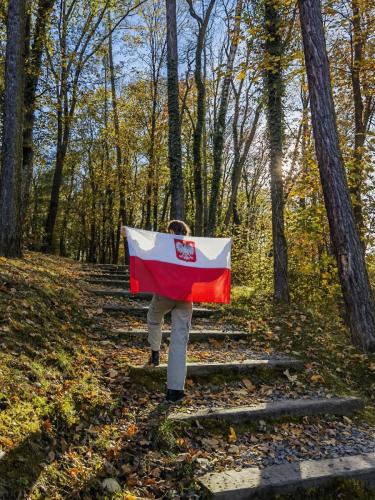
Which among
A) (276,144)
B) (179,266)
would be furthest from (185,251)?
(276,144)

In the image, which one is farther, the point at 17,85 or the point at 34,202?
the point at 34,202

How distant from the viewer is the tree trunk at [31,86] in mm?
10961

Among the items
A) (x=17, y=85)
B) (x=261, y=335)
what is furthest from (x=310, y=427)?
(x=17, y=85)

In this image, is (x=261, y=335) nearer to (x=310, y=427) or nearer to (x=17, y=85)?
(x=310, y=427)

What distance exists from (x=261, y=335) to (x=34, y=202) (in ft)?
106

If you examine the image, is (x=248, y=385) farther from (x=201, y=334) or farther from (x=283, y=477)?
(x=283, y=477)

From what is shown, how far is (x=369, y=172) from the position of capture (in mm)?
9383

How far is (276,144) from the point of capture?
9438 millimetres

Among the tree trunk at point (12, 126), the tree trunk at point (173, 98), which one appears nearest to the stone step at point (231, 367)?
the tree trunk at point (12, 126)

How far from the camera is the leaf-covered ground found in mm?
3524

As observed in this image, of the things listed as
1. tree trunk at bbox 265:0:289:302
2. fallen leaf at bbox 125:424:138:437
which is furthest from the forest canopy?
fallen leaf at bbox 125:424:138:437

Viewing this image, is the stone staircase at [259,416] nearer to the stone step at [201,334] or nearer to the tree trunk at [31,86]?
the stone step at [201,334]

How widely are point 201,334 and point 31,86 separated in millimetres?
8083

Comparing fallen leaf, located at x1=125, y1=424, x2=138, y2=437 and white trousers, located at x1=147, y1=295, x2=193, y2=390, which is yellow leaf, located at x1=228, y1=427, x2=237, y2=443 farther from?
fallen leaf, located at x1=125, y1=424, x2=138, y2=437
